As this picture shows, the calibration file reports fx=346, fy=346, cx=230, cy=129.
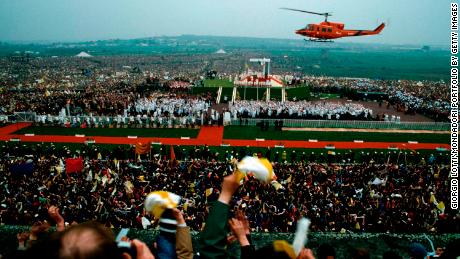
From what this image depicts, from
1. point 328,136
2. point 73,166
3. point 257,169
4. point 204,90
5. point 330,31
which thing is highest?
point 330,31

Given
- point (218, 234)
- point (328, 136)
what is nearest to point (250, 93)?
point (328, 136)

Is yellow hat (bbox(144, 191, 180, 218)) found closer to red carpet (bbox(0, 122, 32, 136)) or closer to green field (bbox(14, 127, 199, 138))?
green field (bbox(14, 127, 199, 138))

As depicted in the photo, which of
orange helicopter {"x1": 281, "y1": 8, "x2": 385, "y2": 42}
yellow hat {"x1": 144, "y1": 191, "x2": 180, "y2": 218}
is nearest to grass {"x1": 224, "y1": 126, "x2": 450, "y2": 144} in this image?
orange helicopter {"x1": 281, "y1": 8, "x2": 385, "y2": 42}

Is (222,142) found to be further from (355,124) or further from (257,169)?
(257,169)

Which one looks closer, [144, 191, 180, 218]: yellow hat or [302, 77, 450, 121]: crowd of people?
[144, 191, 180, 218]: yellow hat

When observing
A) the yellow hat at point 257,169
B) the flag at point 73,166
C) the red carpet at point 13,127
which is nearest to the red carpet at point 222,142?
the red carpet at point 13,127

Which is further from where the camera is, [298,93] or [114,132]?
[298,93]

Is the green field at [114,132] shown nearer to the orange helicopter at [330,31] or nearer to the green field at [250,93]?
the orange helicopter at [330,31]
